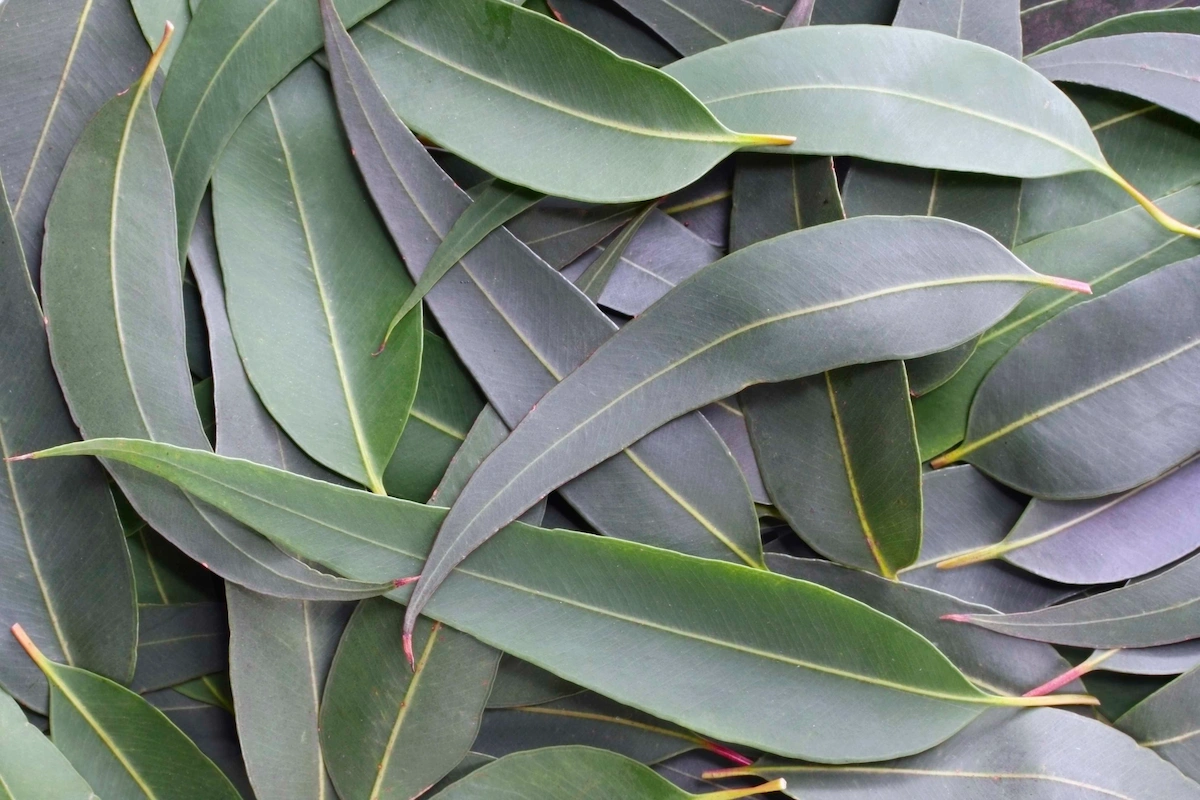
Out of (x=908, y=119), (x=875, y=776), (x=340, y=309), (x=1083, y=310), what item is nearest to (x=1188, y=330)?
(x=1083, y=310)

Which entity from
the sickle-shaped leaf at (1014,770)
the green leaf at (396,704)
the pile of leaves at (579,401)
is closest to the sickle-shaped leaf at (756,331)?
the pile of leaves at (579,401)

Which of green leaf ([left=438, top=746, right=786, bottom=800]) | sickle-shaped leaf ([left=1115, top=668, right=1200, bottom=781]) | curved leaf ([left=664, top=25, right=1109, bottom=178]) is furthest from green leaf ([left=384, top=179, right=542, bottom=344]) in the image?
sickle-shaped leaf ([left=1115, top=668, right=1200, bottom=781])

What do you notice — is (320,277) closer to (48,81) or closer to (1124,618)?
(48,81)

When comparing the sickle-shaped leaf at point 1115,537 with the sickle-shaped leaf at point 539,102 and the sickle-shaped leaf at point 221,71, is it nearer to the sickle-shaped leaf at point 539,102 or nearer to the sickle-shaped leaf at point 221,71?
the sickle-shaped leaf at point 539,102

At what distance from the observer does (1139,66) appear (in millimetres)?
560

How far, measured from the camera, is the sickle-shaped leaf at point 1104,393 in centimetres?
54

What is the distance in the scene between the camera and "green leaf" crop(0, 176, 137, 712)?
1.65 feet

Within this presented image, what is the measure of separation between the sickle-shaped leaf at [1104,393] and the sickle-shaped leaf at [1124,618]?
2.6 inches

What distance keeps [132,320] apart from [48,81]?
16cm

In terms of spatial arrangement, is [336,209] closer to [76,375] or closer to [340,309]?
[340,309]

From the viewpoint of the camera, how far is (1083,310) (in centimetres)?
54

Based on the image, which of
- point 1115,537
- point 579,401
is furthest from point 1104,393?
point 579,401

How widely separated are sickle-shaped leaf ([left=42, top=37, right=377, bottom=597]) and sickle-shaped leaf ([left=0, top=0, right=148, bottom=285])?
0.02m

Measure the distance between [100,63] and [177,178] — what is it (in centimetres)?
9
